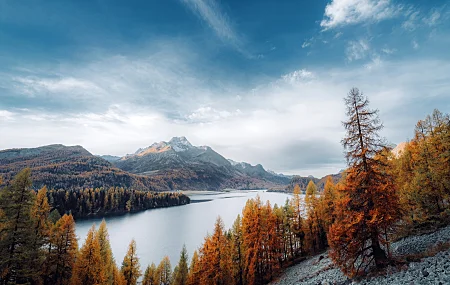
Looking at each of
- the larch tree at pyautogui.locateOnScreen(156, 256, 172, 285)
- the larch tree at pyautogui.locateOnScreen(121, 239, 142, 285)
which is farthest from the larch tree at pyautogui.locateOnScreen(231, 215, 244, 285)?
the larch tree at pyautogui.locateOnScreen(121, 239, 142, 285)

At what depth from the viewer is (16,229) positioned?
25.6 meters

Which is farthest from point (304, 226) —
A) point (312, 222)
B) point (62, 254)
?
point (62, 254)

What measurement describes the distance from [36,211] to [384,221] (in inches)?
1866

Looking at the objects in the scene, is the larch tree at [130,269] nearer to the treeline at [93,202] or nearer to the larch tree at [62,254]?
the larch tree at [62,254]

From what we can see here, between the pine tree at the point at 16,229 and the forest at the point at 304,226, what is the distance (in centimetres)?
9

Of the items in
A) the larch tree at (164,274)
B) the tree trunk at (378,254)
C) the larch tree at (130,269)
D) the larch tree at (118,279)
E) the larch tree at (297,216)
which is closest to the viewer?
the tree trunk at (378,254)

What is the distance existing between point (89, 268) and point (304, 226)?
127ft

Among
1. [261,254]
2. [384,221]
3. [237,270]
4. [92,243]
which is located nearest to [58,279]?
[92,243]

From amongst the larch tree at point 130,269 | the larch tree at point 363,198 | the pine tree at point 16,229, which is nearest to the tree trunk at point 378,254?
the larch tree at point 363,198

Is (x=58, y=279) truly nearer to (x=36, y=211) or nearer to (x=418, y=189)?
(x=36, y=211)

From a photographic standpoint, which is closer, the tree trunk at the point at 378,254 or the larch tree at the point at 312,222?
the tree trunk at the point at 378,254

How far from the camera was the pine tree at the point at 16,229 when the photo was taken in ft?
82.1

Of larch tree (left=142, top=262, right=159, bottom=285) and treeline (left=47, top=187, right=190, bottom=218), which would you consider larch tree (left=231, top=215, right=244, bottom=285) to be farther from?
treeline (left=47, top=187, right=190, bottom=218)

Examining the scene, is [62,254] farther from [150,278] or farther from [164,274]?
[164,274]
